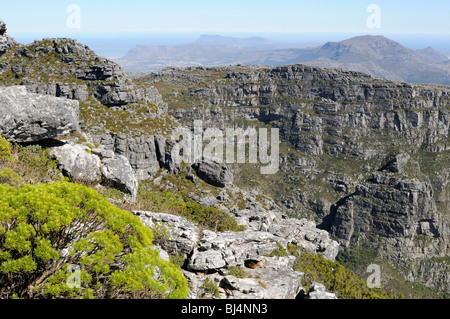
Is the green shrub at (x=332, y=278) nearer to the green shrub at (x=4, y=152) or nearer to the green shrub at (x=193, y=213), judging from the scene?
the green shrub at (x=193, y=213)

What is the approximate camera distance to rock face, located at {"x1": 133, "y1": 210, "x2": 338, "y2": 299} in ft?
61.7

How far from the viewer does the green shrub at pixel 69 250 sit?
37.4ft

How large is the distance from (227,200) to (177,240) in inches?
2218

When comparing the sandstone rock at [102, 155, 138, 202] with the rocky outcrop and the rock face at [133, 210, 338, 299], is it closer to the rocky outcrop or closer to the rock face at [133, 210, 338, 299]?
the rocky outcrop

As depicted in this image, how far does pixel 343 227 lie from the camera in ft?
639

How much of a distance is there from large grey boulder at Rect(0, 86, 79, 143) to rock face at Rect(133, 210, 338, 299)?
988 centimetres

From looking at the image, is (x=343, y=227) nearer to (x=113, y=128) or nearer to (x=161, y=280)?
(x=113, y=128)

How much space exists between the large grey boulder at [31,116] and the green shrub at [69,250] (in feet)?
38.2

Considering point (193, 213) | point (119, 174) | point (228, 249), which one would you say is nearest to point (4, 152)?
point (119, 174)

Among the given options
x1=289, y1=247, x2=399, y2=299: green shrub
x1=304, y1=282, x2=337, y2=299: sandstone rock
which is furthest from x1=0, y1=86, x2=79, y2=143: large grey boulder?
x1=289, y1=247, x2=399, y2=299: green shrub

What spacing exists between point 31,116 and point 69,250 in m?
14.5

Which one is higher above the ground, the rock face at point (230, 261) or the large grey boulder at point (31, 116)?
the large grey boulder at point (31, 116)

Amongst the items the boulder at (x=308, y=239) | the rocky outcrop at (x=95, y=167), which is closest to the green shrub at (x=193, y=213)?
the rocky outcrop at (x=95, y=167)
